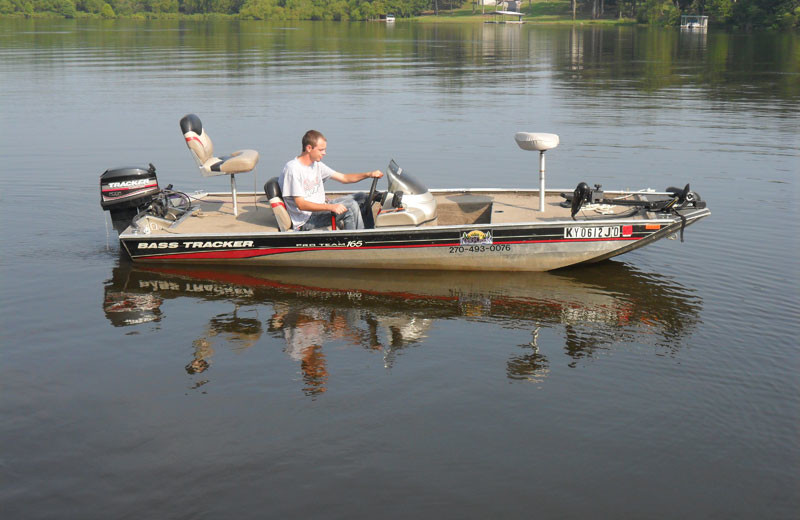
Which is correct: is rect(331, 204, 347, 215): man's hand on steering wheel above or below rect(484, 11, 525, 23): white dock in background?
below

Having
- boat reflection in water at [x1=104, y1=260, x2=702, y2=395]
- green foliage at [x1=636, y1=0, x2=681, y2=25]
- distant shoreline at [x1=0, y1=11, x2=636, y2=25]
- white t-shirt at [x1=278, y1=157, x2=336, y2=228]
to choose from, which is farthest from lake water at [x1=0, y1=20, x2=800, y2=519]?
distant shoreline at [x1=0, y1=11, x2=636, y2=25]

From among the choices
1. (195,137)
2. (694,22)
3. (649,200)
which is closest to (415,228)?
(649,200)

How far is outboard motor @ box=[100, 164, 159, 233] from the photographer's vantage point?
11031 millimetres

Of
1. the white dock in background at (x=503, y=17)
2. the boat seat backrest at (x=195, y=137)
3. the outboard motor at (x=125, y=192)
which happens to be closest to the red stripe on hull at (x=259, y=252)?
the outboard motor at (x=125, y=192)

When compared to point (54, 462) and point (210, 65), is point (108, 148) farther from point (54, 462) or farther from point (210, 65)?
point (210, 65)

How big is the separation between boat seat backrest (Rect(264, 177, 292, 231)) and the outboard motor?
1.96 m

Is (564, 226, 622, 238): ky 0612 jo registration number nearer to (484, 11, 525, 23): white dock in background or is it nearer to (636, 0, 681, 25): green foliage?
(636, 0, 681, 25): green foliage

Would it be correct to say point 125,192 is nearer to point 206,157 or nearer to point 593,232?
point 206,157

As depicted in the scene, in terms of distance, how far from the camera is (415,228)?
33.4ft

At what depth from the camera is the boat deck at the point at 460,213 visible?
10562 millimetres

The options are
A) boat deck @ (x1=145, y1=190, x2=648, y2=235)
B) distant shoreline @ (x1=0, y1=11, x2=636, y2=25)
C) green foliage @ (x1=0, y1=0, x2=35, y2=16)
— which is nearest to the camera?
boat deck @ (x1=145, y1=190, x2=648, y2=235)

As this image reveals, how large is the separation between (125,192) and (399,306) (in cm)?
428

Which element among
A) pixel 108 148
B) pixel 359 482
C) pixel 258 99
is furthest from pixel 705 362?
pixel 258 99

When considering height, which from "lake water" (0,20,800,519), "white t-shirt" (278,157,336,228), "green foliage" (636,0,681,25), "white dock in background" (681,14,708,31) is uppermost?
"green foliage" (636,0,681,25)
